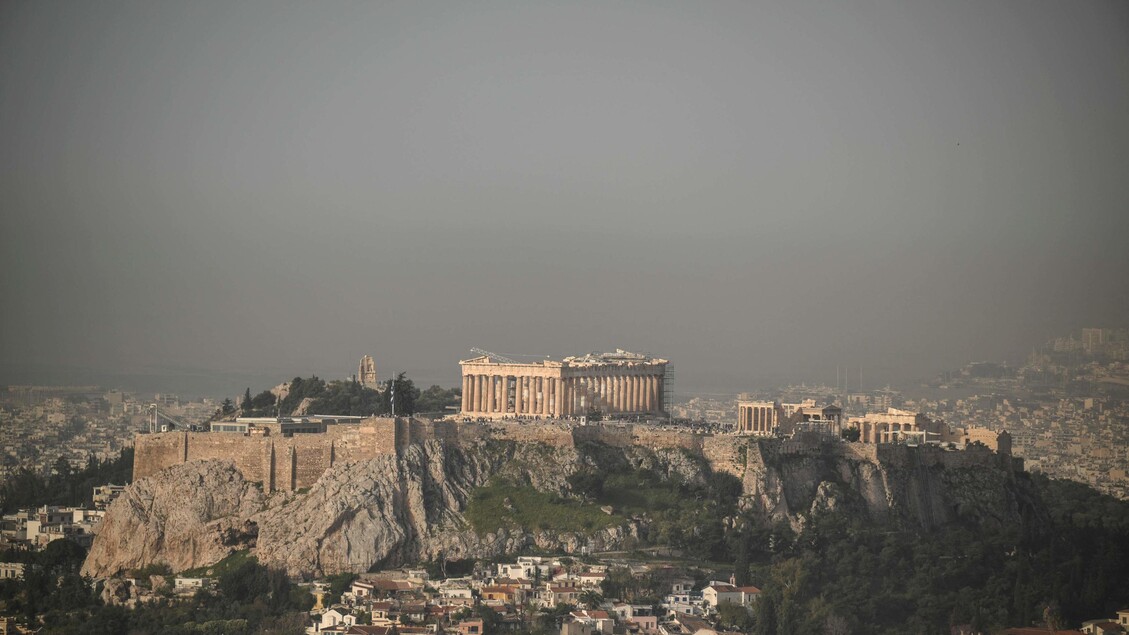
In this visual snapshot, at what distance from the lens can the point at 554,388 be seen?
247 feet

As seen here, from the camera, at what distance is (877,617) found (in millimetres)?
65625

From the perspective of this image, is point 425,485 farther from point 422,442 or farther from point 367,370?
point 367,370

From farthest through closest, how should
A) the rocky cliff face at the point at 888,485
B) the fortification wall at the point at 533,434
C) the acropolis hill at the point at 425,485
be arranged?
the fortification wall at the point at 533,434
the rocky cliff face at the point at 888,485
the acropolis hill at the point at 425,485

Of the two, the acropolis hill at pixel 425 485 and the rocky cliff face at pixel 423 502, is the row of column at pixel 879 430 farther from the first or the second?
the rocky cliff face at pixel 423 502

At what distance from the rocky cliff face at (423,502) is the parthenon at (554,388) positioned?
17.9ft

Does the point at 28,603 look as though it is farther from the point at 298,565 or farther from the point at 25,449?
the point at 25,449

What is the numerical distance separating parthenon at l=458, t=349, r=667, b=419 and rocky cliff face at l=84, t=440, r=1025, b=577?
545 cm

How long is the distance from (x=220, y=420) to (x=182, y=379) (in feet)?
118

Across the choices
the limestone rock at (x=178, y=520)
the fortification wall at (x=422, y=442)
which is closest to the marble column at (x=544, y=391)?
the fortification wall at (x=422, y=442)

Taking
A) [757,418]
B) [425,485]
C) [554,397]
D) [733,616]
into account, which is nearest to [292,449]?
[425,485]

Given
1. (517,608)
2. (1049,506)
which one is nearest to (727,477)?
(517,608)

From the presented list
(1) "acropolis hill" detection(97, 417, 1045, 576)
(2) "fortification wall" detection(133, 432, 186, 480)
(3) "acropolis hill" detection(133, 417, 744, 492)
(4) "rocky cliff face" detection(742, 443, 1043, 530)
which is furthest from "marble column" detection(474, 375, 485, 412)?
(4) "rocky cliff face" detection(742, 443, 1043, 530)

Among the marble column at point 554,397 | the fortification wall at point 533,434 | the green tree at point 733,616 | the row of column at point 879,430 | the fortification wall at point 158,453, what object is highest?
the marble column at point 554,397

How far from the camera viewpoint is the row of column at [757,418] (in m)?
76.4
